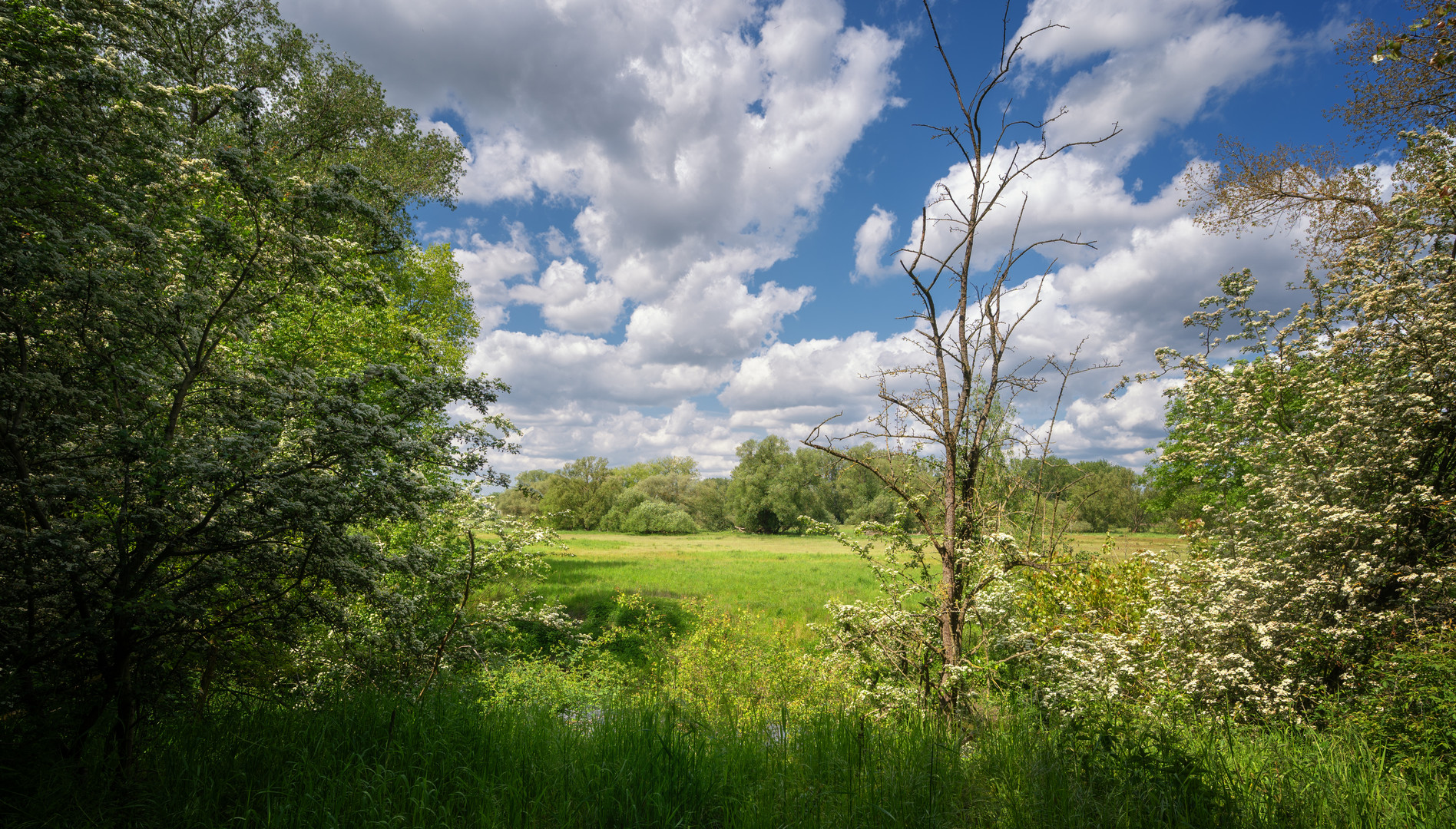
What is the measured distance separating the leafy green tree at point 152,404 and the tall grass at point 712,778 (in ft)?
2.41

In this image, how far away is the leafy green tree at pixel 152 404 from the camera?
3.78 meters

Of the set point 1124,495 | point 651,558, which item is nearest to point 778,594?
point 651,558

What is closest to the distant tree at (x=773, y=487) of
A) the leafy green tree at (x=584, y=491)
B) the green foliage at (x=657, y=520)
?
the green foliage at (x=657, y=520)

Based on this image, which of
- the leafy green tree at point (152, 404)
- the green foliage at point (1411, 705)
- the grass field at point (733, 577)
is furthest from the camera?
the grass field at point (733, 577)

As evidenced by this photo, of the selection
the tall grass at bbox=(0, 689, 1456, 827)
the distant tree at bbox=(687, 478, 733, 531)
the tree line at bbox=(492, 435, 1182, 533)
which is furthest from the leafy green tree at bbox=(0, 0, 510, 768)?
the distant tree at bbox=(687, 478, 733, 531)

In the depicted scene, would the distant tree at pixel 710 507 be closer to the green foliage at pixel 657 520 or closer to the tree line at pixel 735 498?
the tree line at pixel 735 498

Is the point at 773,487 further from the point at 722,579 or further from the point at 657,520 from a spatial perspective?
the point at 722,579

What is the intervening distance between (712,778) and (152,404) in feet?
17.9

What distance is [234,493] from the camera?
4.26 meters

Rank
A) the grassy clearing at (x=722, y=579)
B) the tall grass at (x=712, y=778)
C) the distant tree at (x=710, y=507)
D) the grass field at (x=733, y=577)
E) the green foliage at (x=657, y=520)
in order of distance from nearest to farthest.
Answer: the tall grass at (x=712, y=778)
the grass field at (x=733, y=577)
the grassy clearing at (x=722, y=579)
the green foliage at (x=657, y=520)
the distant tree at (x=710, y=507)

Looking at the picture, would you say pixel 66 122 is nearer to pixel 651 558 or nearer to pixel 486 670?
pixel 486 670

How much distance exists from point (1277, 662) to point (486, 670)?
338 inches

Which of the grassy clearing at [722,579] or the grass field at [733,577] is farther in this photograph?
the grassy clearing at [722,579]

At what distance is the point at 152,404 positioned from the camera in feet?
15.4
